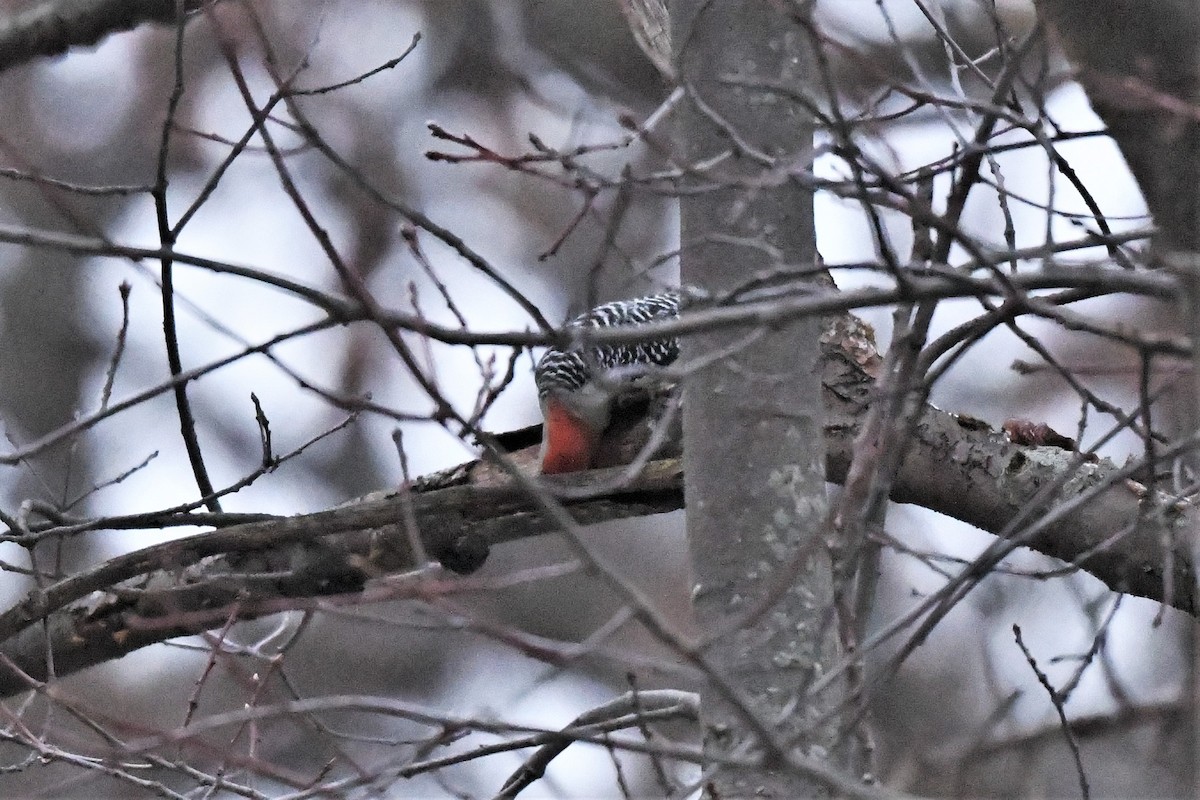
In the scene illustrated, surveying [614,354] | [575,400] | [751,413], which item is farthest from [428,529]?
[614,354]

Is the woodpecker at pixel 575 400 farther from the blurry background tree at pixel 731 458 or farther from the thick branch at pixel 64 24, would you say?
the thick branch at pixel 64 24

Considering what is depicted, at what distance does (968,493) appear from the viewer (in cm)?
294

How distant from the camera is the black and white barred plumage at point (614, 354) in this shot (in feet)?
12.0

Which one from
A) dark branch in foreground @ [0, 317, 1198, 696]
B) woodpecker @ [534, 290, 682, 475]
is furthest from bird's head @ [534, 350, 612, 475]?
dark branch in foreground @ [0, 317, 1198, 696]

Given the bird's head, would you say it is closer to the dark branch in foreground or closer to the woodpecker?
the woodpecker

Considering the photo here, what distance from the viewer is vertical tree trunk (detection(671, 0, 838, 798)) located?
224 cm

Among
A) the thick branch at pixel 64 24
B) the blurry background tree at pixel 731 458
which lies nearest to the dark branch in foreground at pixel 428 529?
→ the blurry background tree at pixel 731 458

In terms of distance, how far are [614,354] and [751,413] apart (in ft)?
5.01

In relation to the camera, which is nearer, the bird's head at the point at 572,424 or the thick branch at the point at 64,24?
the thick branch at the point at 64,24

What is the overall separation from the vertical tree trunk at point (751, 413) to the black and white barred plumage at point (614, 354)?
1066mm

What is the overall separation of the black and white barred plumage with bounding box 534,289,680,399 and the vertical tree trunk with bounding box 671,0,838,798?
107 centimetres

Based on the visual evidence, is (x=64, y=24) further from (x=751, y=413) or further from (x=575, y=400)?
(x=751, y=413)

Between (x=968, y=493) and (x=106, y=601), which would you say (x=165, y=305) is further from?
(x=968, y=493)

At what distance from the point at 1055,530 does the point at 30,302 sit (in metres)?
6.92
